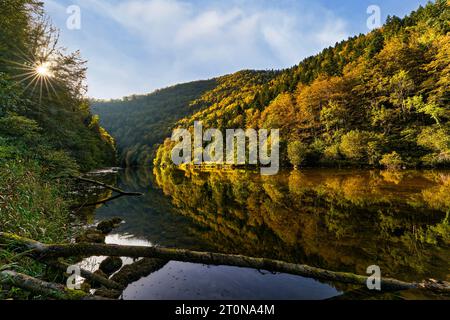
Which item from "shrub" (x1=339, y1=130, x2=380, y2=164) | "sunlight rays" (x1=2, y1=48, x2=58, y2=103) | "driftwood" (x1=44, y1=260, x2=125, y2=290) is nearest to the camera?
"driftwood" (x1=44, y1=260, x2=125, y2=290)

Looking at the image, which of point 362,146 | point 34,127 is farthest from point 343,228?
point 362,146

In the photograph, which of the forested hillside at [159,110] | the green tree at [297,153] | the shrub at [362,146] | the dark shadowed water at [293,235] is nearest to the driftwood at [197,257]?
the dark shadowed water at [293,235]

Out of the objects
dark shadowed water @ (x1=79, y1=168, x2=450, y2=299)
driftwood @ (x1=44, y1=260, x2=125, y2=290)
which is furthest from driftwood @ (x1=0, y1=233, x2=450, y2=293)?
dark shadowed water @ (x1=79, y1=168, x2=450, y2=299)

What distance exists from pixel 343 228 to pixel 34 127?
38.4 feet

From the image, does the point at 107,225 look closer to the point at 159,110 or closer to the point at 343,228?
the point at 343,228

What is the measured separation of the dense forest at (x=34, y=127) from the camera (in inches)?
266

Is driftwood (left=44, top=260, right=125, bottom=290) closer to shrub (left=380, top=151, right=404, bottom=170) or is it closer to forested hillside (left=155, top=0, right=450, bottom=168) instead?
A: shrub (left=380, top=151, right=404, bottom=170)

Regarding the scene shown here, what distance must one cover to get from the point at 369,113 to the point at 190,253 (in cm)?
4384

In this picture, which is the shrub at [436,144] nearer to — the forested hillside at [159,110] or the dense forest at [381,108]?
the dense forest at [381,108]

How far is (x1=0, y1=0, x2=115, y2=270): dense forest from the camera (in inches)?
266

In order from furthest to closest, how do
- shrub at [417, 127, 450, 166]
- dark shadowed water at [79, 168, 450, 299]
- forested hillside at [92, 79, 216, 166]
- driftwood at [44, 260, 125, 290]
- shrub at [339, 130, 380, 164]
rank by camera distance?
forested hillside at [92, 79, 216, 166] < shrub at [339, 130, 380, 164] < shrub at [417, 127, 450, 166] < dark shadowed water at [79, 168, 450, 299] < driftwood at [44, 260, 125, 290]

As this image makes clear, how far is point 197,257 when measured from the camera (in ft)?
14.6

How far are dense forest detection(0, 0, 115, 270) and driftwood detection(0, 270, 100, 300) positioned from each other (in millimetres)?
783

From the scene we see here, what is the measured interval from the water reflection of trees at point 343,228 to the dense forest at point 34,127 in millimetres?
5239
